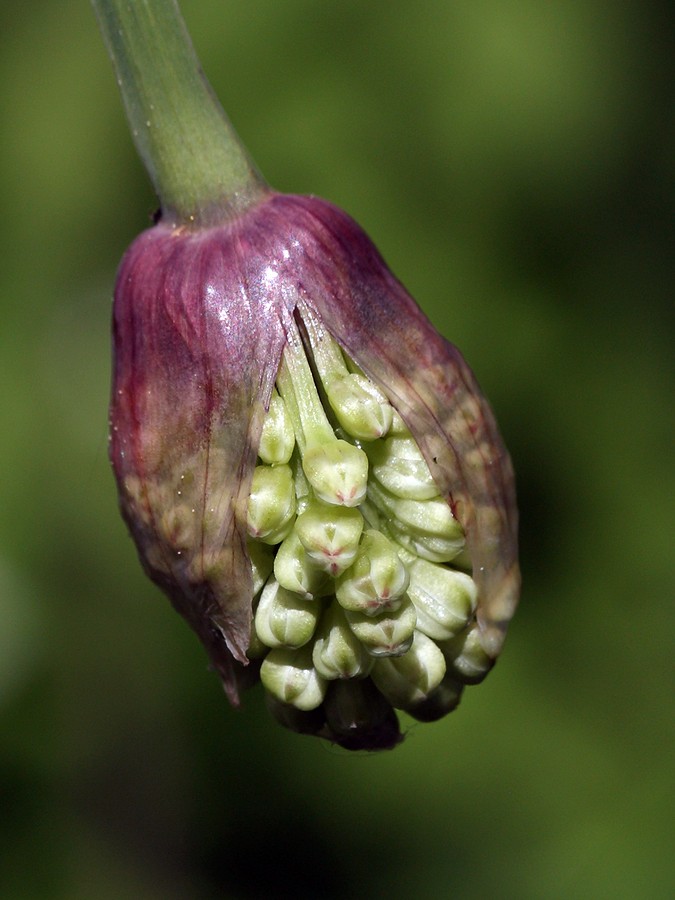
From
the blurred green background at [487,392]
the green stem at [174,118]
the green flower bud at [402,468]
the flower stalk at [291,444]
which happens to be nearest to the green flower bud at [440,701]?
the flower stalk at [291,444]

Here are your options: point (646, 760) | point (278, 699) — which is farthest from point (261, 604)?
point (646, 760)

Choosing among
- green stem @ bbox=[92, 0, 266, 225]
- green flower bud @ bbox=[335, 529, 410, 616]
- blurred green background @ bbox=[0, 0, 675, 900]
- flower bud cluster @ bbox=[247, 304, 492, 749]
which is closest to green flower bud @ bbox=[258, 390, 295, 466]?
flower bud cluster @ bbox=[247, 304, 492, 749]

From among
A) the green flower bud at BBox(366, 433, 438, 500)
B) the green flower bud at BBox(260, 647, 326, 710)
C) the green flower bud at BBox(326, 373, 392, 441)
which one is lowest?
the green flower bud at BBox(260, 647, 326, 710)

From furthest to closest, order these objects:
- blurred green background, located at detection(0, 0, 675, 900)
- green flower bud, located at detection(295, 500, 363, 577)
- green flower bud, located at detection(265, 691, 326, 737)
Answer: blurred green background, located at detection(0, 0, 675, 900) → green flower bud, located at detection(265, 691, 326, 737) → green flower bud, located at detection(295, 500, 363, 577)

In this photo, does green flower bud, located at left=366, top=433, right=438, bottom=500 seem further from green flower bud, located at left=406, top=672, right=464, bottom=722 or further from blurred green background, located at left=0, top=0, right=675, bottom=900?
blurred green background, located at left=0, top=0, right=675, bottom=900

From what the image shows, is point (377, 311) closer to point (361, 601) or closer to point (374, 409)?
point (374, 409)

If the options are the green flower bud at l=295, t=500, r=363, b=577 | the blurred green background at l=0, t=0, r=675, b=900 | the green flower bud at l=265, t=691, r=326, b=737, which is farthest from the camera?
the blurred green background at l=0, t=0, r=675, b=900

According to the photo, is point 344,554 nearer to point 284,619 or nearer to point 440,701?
point 284,619
